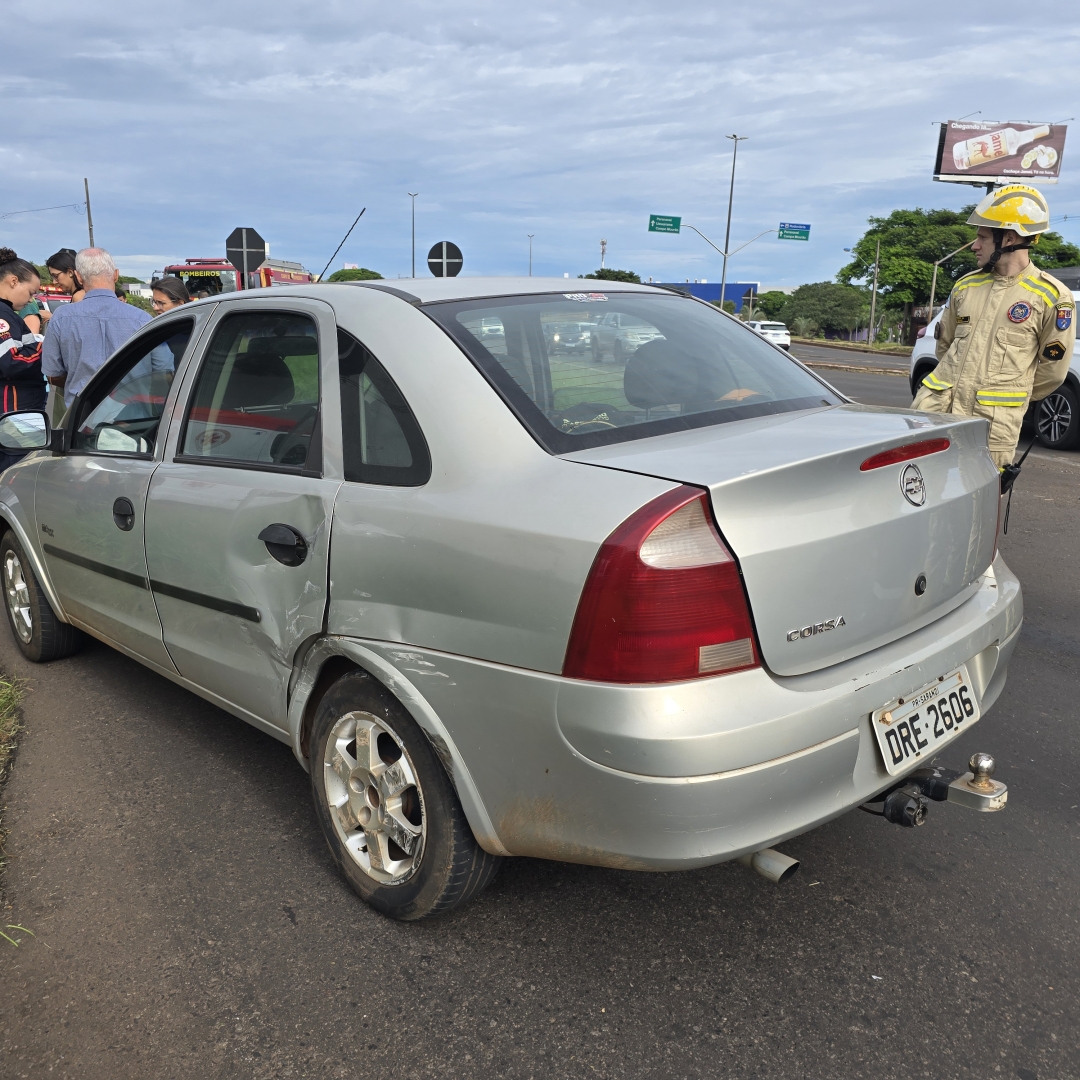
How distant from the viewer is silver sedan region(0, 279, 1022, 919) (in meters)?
2.02

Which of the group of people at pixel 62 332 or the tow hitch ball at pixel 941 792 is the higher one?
the group of people at pixel 62 332

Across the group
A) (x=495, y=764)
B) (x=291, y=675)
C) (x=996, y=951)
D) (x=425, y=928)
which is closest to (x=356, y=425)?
(x=291, y=675)

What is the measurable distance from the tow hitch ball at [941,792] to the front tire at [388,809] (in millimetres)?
951

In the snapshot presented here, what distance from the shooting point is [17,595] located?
15.3 feet

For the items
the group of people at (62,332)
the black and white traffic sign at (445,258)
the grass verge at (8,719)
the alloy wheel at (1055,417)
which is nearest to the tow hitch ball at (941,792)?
the grass verge at (8,719)

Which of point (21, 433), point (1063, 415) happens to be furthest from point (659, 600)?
point (1063, 415)

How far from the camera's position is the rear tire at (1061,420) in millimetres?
10398

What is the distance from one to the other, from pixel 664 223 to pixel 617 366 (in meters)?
55.6

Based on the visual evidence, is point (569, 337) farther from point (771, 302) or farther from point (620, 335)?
point (771, 302)

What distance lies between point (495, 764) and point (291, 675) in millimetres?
815

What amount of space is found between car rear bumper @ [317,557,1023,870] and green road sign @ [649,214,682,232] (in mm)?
56031

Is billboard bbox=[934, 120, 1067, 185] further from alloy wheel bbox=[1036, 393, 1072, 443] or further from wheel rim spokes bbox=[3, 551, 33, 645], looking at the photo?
wheel rim spokes bbox=[3, 551, 33, 645]

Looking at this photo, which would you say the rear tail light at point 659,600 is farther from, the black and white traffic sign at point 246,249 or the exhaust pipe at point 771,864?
the black and white traffic sign at point 246,249

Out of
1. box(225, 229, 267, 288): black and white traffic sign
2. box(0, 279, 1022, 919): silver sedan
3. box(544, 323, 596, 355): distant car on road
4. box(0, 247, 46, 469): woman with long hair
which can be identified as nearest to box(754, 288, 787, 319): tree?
box(225, 229, 267, 288): black and white traffic sign
